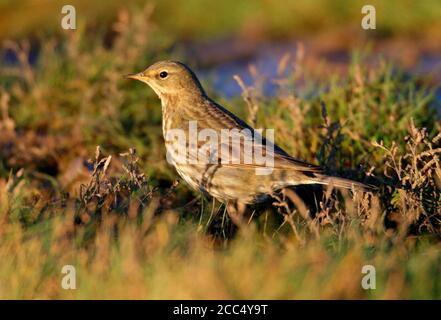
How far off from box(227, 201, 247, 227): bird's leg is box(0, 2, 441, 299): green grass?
0.09 metres

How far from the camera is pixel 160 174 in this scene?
7277 millimetres

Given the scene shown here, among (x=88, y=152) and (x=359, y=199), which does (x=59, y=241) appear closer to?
(x=359, y=199)

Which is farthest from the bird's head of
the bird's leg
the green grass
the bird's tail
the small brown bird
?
the bird's tail

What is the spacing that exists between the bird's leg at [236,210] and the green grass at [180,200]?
0.09 metres

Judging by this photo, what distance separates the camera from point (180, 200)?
6746 millimetres

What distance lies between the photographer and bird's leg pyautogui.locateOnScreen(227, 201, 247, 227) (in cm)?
558

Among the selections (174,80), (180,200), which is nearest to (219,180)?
(180,200)

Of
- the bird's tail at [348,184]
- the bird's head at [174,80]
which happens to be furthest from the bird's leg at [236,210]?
the bird's head at [174,80]

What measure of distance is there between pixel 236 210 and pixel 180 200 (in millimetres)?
→ 728

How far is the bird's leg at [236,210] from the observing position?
220 inches

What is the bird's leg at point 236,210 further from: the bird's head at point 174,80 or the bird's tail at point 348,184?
the bird's head at point 174,80

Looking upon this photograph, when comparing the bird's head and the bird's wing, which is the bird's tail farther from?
the bird's head

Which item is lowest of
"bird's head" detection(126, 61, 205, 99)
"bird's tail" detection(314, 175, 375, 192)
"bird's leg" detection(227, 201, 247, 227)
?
"bird's leg" detection(227, 201, 247, 227)


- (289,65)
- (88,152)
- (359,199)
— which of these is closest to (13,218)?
(359,199)
